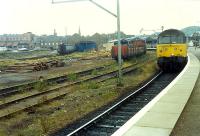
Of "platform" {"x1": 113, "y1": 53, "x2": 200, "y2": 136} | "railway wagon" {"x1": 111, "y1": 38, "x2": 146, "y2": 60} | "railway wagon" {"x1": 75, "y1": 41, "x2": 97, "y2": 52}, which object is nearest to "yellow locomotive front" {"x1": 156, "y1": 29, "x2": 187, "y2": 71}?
"platform" {"x1": 113, "y1": 53, "x2": 200, "y2": 136}

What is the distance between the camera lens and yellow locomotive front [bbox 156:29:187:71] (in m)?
27.0

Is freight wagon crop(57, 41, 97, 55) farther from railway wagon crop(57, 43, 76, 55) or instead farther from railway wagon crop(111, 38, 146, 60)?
railway wagon crop(111, 38, 146, 60)

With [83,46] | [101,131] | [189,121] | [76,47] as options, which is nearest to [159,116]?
[189,121]

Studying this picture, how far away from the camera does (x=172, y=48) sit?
27000 millimetres

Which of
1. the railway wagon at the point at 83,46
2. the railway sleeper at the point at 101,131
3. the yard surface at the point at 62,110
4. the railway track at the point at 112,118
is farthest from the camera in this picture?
the railway wagon at the point at 83,46

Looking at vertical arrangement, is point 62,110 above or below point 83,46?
below

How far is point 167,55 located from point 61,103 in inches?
528

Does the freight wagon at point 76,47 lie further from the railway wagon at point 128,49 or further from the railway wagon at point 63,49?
the railway wagon at point 128,49

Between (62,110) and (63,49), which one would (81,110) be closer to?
(62,110)

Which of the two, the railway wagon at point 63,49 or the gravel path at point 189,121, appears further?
the railway wagon at point 63,49

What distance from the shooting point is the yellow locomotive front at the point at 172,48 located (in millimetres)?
27000

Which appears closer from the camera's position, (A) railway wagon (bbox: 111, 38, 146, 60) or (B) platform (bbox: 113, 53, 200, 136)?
(B) platform (bbox: 113, 53, 200, 136)

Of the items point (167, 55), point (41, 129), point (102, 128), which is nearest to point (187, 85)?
point (102, 128)

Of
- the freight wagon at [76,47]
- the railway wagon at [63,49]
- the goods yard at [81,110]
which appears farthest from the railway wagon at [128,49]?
the freight wagon at [76,47]
